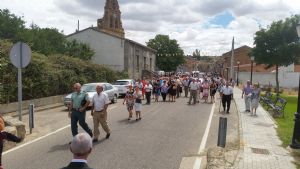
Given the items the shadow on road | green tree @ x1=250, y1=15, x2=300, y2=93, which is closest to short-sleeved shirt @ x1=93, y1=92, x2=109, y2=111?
A: the shadow on road

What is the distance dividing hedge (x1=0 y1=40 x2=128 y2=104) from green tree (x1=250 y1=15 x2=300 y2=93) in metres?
15.9

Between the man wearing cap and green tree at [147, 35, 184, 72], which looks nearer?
the man wearing cap

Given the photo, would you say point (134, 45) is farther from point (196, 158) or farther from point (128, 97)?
point (196, 158)

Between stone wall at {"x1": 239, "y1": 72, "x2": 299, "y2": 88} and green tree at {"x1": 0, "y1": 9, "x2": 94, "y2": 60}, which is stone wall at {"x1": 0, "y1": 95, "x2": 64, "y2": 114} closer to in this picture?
green tree at {"x1": 0, "y1": 9, "x2": 94, "y2": 60}

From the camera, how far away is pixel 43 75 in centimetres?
2128

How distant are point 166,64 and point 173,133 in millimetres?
80490

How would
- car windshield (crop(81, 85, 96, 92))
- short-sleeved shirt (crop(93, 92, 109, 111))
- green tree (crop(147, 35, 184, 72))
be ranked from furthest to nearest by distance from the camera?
green tree (crop(147, 35, 184, 72)) → car windshield (crop(81, 85, 96, 92)) → short-sleeved shirt (crop(93, 92, 109, 111))

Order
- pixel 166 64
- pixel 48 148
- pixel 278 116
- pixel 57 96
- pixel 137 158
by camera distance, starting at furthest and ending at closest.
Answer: pixel 166 64
pixel 57 96
pixel 278 116
pixel 48 148
pixel 137 158

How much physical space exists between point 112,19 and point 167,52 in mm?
22401

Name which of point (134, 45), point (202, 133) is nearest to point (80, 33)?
point (134, 45)

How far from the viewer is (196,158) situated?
9.12 meters

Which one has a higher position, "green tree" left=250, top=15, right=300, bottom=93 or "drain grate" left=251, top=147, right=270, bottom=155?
"green tree" left=250, top=15, right=300, bottom=93

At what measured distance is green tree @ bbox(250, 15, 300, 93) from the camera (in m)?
36.0

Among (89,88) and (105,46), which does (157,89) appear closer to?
(89,88)
